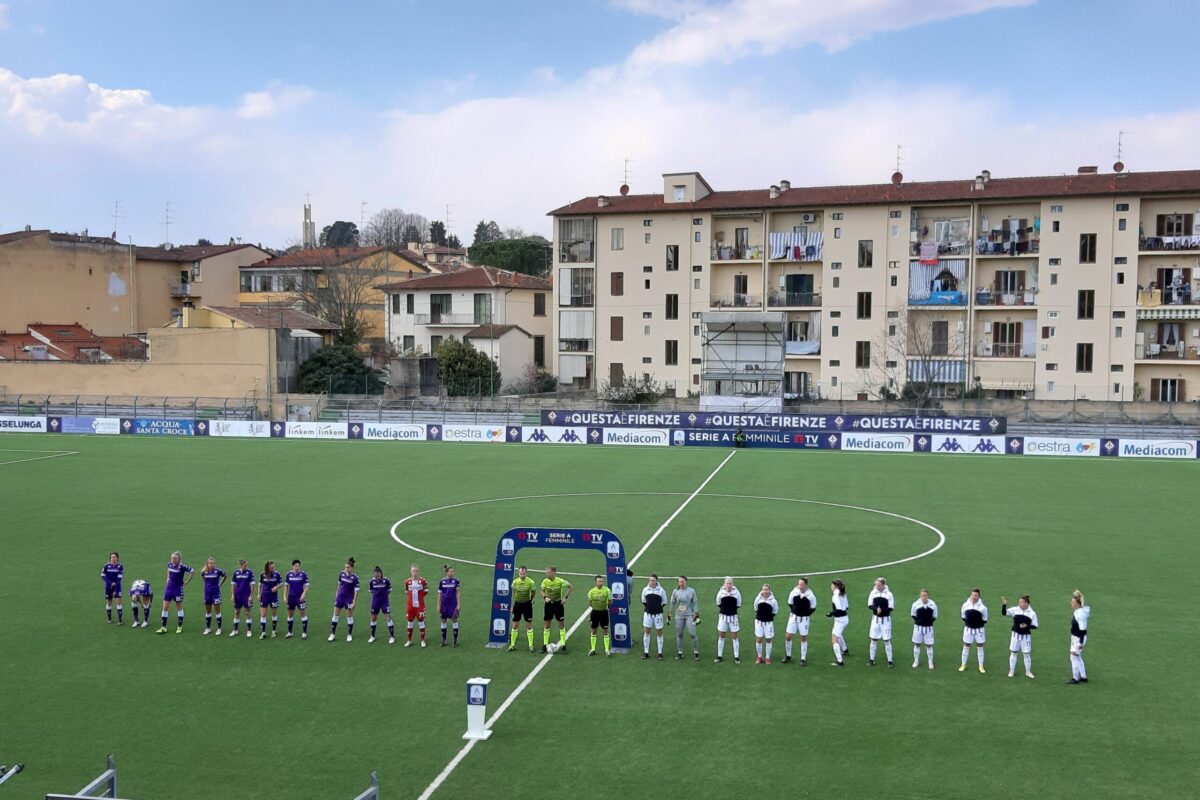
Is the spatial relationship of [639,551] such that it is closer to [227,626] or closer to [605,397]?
[227,626]

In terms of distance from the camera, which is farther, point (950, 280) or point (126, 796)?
point (950, 280)

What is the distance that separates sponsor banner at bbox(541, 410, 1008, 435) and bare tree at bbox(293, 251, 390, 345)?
105 ft

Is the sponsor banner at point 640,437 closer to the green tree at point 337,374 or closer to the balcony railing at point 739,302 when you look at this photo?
the balcony railing at point 739,302

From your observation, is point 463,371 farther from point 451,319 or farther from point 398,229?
point 398,229

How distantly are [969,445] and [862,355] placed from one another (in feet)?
58.4

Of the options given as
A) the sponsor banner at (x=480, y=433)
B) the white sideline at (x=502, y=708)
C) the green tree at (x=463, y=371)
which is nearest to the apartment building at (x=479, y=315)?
the green tree at (x=463, y=371)

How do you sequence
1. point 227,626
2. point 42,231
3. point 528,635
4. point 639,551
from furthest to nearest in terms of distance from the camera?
point 42,231, point 639,551, point 227,626, point 528,635

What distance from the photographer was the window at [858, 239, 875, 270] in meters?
69.0

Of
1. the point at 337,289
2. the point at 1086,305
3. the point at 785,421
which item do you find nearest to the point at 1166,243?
the point at 1086,305

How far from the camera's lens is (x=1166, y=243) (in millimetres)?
64062

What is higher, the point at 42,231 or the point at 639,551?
the point at 42,231

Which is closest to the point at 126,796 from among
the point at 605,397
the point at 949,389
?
the point at 605,397

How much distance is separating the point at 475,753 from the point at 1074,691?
367 inches

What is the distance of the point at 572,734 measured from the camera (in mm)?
14930
